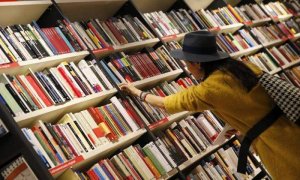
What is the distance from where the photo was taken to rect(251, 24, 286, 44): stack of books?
5.22 metres

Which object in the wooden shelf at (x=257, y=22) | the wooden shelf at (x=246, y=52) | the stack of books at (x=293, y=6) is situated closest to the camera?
the wooden shelf at (x=246, y=52)

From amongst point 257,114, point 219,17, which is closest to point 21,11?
point 257,114

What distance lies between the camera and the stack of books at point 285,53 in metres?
5.35

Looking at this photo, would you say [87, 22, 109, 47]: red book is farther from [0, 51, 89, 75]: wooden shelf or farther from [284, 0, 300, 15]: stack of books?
[284, 0, 300, 15]: stack of books

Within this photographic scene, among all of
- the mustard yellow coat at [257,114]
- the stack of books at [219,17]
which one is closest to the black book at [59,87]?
the mustard yellow coat at [257,114]

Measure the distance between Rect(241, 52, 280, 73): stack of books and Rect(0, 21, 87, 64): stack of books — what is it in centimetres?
257

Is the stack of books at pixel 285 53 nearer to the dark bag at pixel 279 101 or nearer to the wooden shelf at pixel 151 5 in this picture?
the wooden shelf at pixel 151 5

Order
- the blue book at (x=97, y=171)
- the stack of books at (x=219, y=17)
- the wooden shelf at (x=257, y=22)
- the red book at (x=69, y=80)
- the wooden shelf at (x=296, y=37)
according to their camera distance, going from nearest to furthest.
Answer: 1. the blue book at (x=97, y=171)
2. the red book at (x=69, y=80)
3. the stack of books at (x=219, y=17)
4. the wooden shelf at (x=257, y=22)
5. the wooden shelf at (x=296, y=37)

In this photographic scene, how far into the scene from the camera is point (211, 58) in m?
2.39

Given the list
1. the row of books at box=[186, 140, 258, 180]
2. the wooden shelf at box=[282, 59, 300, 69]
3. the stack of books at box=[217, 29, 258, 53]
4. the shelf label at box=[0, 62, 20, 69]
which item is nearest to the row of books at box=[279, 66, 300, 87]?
the wooden shelf at box=[282, 59, 300, 69]

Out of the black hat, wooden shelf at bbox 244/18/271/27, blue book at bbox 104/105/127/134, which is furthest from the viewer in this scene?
wooden shelf at bbox 244/18/271/27

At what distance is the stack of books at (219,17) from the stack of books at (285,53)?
0.72 meters

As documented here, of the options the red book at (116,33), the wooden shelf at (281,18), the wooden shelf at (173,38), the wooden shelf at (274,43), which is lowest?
the wooden shelf at (274,43)

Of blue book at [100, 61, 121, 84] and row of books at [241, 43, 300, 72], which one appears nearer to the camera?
blue book at [100, 61, 121, 84]
